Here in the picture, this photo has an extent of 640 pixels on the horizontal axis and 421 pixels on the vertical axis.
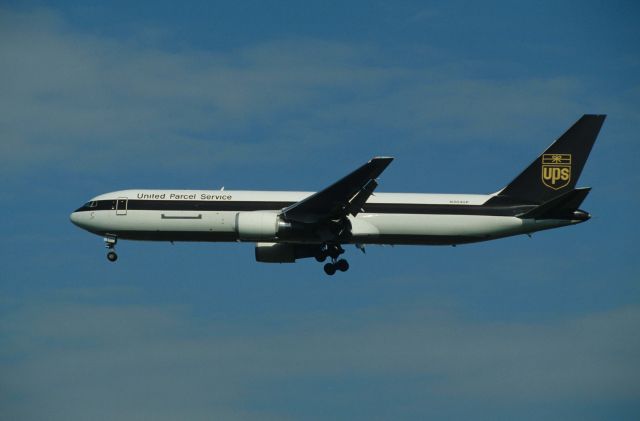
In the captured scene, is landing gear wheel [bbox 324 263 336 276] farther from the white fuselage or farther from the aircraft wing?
the aircraft wing

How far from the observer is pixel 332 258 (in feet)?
176

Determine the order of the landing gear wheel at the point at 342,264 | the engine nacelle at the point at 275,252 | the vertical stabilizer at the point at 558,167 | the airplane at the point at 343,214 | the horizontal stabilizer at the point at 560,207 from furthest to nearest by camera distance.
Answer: the engine nacelle at the point at 275,252
the vertical stabilizer at the point at 558,167
the landing gear wheel at the point at 342,264
the airplane at the point at 343,214
the horizontal stabilizer at the point at 560,207

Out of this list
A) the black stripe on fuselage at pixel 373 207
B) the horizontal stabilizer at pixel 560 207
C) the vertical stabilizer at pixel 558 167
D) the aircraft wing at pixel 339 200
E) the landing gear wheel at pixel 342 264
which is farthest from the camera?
the vertical stabilizer at pixel 558 167

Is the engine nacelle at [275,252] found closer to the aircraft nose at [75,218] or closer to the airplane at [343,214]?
the airplane at [343,214]

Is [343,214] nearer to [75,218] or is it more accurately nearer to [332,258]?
[332,258]

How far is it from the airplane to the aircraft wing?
57 mm

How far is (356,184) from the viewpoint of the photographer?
4925cm

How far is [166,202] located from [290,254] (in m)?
6.97

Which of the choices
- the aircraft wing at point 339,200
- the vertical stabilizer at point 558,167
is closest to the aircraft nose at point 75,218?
the aircraft wing at point 339,200

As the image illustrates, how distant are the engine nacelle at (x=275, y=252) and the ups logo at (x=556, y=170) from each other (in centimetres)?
1374

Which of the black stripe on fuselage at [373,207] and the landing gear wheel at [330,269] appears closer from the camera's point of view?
the black stripe on fuselage at [373,207]

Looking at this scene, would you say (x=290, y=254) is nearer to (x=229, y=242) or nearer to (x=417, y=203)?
(x=229, y=242)

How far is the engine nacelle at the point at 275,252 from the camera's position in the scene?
5422 cm

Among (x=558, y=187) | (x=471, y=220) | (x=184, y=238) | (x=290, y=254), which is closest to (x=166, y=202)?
(x=184, y=238)
